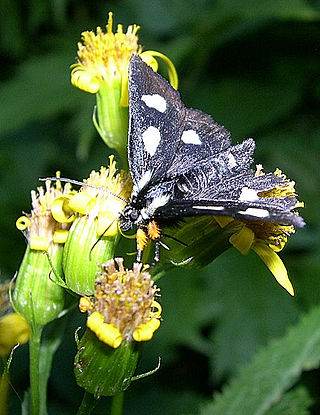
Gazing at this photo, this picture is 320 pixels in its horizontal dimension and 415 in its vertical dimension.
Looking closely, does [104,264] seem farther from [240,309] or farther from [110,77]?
[240,309]

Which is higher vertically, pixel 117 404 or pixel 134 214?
pixel 134 214

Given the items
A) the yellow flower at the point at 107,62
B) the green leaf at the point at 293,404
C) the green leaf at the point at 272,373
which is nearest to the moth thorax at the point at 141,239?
the yellow flower at the point at 107,62

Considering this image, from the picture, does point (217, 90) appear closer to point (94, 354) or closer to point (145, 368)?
point (145, 368)

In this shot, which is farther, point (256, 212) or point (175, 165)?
point (175, 165)

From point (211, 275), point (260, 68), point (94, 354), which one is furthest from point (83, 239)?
point (260, 68)

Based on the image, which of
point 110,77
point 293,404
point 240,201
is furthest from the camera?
point 293,404

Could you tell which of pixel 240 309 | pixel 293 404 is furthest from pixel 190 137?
pixel 240 309

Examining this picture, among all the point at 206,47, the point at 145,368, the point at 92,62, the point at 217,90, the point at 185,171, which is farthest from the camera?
the point at 217,90
